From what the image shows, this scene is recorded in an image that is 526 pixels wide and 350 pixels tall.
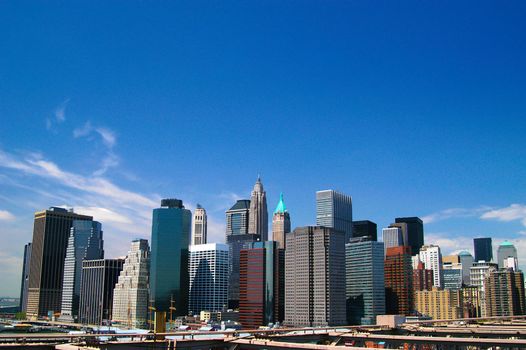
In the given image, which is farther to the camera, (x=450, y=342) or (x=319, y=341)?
(x=319, y=341)

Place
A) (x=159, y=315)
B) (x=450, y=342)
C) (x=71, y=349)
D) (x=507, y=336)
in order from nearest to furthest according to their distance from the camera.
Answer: (x=71, y=349)
(x=450, y=342)
(x=159, y=315)
(x=507, y=336)

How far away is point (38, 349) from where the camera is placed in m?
34.3

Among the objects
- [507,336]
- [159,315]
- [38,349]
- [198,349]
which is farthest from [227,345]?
[507,336]

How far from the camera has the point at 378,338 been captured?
48562 millimetres

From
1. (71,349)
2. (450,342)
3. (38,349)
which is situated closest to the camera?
(71,349)

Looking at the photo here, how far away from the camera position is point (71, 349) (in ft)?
95.0

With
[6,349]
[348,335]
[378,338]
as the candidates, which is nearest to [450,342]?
[378,338]

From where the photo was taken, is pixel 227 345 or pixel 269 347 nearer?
pixel 269 347

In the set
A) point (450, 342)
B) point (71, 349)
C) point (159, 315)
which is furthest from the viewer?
point (159, 315)

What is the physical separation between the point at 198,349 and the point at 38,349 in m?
13.0

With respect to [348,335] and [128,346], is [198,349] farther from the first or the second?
[348,335]

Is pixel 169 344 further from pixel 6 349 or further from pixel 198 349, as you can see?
pixel 6 349

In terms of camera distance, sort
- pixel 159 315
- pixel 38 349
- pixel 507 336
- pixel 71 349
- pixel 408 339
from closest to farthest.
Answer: pixel 71 349
pixel 38 349
pixel 408 339
pixel 159 315
pixel 507 336

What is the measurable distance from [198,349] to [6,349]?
14.0 meters
